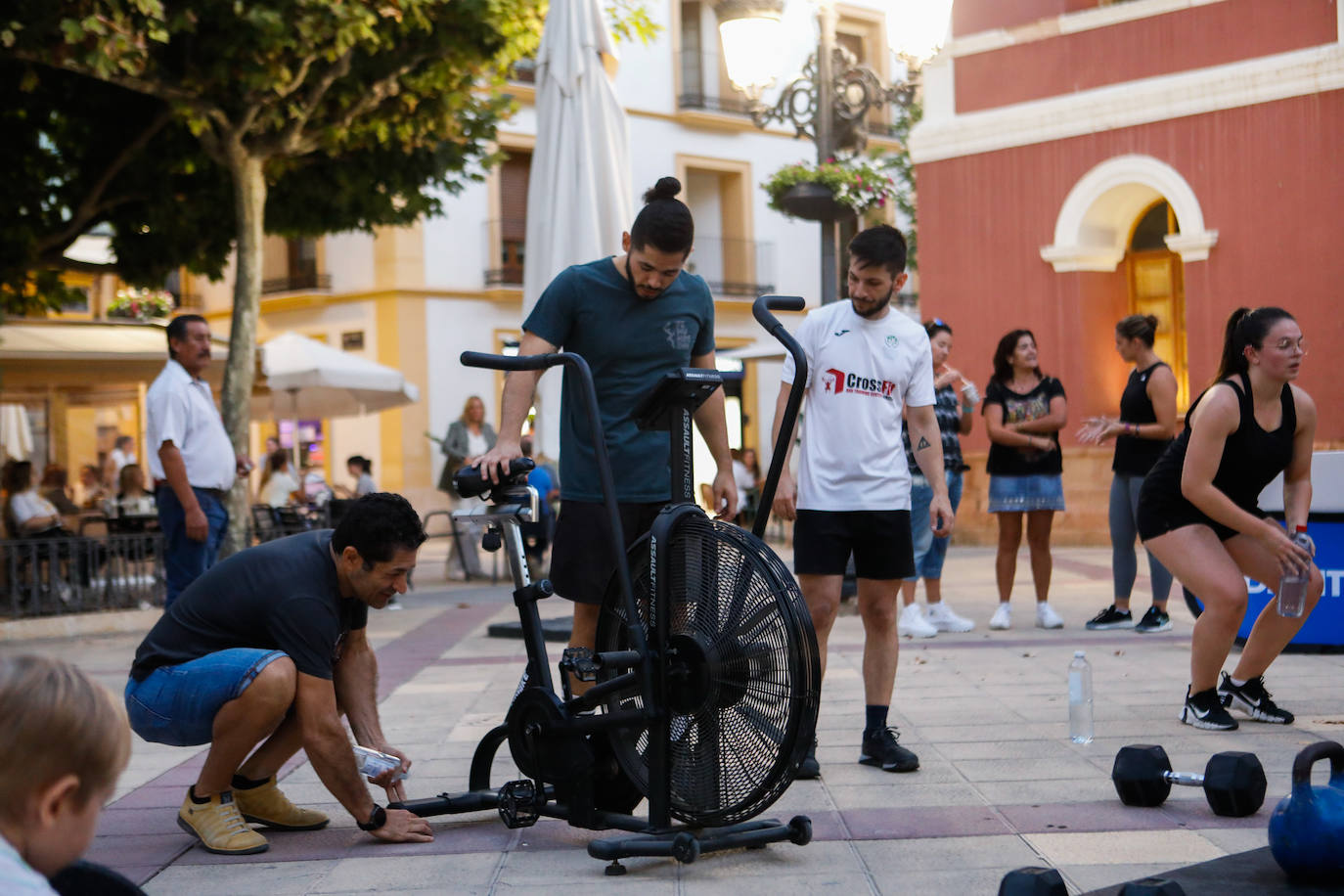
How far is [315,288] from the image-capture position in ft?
99.1

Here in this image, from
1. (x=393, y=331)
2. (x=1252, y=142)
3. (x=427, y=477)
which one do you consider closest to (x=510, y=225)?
(x=393, y=331)

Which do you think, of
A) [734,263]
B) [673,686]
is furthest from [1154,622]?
[734,263]

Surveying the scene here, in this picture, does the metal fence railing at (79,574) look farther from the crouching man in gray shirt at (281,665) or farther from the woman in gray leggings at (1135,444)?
the crouching man in gray shirt at (281,665)

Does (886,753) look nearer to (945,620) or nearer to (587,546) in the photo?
(587,546)

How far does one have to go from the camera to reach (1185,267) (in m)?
15.7

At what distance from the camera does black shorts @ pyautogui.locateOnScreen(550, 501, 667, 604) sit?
4359mm

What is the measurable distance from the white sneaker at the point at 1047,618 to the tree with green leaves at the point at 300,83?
5.95 metres

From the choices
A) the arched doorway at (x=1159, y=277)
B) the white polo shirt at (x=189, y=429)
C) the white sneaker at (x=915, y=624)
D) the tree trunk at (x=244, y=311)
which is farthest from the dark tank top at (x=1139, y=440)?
the arched doorway at (x=1159, y=277)

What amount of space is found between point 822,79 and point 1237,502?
6.78m

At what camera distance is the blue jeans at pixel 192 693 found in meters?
4.05

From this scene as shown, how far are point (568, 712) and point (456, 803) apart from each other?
548 mm

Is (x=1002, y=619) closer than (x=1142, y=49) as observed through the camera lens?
Yes

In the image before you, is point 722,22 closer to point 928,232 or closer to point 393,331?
point 928,232

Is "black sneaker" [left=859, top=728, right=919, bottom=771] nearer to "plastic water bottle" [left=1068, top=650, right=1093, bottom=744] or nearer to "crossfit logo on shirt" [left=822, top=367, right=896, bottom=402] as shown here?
"plastic water bottle" [left=1068, top=650, right=1093, bottom=744]
